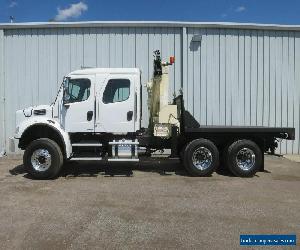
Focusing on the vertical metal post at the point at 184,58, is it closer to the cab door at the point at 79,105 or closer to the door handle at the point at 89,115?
the cab door at the point at 79,105

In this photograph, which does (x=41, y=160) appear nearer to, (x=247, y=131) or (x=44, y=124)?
(x=44, y=124)

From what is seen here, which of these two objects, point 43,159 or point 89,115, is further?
point 89,115

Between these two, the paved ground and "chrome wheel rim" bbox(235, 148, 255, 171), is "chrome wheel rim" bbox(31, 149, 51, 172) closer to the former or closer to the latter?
the paved ground

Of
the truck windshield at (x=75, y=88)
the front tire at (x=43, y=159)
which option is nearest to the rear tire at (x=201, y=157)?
the truck windshield at (x=75, y=88)

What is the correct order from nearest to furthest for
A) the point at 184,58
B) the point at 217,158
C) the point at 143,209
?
the point at 143,209
the point at 217,158
the point at 184,58

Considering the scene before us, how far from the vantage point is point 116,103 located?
1028 cm

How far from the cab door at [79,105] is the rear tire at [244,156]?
375 centimetres

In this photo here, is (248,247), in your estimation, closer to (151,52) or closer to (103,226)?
(103,226)

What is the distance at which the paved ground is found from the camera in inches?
221

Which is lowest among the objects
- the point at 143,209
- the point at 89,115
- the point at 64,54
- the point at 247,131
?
the point at 143,209

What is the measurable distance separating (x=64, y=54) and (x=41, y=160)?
5502mm

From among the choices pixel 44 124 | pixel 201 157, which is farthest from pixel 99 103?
pixel 201 157

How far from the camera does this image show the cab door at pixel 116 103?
10258 millimetres

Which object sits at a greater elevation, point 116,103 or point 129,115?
point 116,103
